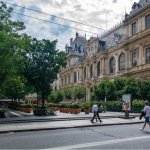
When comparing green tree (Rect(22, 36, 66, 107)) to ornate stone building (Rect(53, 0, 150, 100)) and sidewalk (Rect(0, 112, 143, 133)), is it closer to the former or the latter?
sidewalk (Rect(0, 112, 143, 133))

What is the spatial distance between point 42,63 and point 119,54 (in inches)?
1111

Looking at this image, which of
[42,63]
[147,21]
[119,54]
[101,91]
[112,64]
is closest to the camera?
[42,63]

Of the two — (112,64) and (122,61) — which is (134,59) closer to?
(122,61)

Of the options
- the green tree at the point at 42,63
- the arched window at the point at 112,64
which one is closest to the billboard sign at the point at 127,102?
the green tree at the point at 42,63

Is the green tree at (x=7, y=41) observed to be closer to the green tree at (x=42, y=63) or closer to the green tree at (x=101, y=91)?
the green tree at (x=42, y=63)

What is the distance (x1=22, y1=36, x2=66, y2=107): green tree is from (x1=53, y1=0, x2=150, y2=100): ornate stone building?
1956cm

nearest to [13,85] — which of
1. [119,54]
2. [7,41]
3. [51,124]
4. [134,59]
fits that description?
[7,41]

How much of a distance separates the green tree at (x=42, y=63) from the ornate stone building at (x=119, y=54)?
64.2 feet

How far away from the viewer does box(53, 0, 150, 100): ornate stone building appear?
52656 mm

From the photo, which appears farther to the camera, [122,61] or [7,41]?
[122,61]

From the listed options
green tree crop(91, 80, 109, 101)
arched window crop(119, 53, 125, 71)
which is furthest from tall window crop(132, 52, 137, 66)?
green tree crop(91, 80, 109, 101)

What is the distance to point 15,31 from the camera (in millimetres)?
31828

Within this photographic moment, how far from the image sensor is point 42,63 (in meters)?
36.3

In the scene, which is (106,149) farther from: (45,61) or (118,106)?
(118,106)
